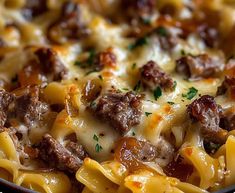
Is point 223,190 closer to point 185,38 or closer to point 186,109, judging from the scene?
point 186,109

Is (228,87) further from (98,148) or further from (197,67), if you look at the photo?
(98,148)

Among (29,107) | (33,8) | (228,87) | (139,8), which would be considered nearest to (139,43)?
(139,8)

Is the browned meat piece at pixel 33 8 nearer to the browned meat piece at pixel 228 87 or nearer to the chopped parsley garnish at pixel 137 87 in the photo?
the chopped parsley garnish at pixel 137 87

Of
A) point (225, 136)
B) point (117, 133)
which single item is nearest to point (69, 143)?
point (117, 133)

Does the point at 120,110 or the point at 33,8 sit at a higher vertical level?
the point at 33,8

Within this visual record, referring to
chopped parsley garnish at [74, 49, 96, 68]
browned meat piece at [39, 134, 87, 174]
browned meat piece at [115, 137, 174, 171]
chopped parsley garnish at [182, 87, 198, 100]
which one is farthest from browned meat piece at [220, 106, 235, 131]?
chopped parsley garnish at [74, 49, 96, 68]

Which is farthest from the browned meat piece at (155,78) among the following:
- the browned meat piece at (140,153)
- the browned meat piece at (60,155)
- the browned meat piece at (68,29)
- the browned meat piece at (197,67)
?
the browned meat piece at (68,29)

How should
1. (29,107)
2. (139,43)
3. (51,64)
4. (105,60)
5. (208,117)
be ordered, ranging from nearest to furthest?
(208,117) < (29,107) < (51,64) < (105,60) < (139,43)
